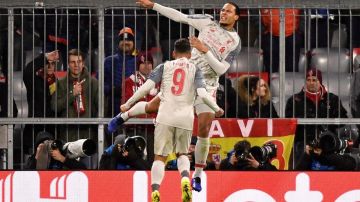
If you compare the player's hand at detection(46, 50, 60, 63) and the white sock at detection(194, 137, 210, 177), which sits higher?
the player's hand at detection(46, 50, 60, 63)

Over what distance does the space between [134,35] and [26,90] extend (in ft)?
5.50

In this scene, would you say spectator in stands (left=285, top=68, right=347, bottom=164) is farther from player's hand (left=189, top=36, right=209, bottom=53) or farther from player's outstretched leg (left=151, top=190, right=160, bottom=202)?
player's outstretched leg (left=151, top=190, right=160, bottom=202)

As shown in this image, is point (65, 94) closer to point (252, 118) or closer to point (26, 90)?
point (26, 90)

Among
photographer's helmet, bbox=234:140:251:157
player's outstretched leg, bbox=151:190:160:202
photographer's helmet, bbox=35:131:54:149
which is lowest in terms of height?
player's outstretched leg, bbox=151:190:160:202

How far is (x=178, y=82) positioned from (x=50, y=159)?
9.17ft

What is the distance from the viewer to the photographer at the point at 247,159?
21.4 meters

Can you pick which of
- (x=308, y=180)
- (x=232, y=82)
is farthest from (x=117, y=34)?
(x=308, y=180)

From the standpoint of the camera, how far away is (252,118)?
22719 millimetres

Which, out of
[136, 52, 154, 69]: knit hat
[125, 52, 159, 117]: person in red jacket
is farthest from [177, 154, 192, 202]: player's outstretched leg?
[136, 52, 154, 69]: knit hat

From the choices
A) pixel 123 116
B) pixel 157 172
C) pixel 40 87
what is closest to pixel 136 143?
pixel 123 116

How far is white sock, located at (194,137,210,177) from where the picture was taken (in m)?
20.4

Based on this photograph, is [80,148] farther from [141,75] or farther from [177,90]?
[177,90]

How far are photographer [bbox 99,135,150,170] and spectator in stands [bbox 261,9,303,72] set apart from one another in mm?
2597

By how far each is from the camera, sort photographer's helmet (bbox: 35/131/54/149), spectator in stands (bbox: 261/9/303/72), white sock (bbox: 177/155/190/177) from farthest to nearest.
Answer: spectator in stands (bbox: 261/9/303/72) → photographer's helmet (bbox: 35/131/54/149) → white sock (bbox: 177/155/190/177)
